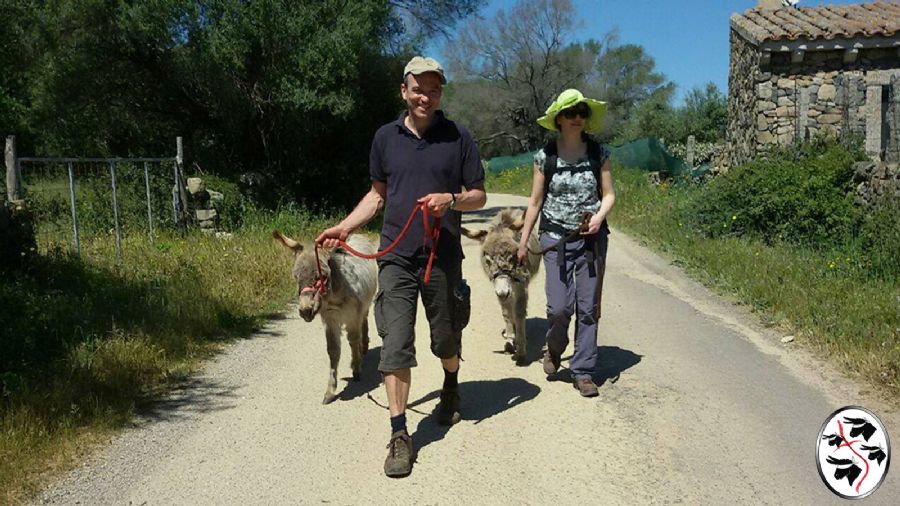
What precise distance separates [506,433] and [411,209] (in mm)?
1777

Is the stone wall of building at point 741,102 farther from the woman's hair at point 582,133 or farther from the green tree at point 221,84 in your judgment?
the woman's hair at point 582,133

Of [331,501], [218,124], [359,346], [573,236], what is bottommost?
[331,501]

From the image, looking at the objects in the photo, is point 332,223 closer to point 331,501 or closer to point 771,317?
point 771,317

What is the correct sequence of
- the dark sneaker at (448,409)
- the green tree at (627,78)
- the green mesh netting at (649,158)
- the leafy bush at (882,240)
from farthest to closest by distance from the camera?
the green tree at (627,78)
the green mesh netting at (649,158)
the leafy bush at (882,240)
the dark sneaker at (448,409)

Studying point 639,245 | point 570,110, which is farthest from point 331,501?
point 639,245

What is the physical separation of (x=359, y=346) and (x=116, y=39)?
42.2 ft

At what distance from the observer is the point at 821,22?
14.9 meters

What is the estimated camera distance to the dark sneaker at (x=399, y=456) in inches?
172

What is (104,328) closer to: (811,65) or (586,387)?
(586,387)

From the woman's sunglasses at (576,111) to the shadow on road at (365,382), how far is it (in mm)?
2892

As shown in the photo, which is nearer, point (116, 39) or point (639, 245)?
point (639, 245)

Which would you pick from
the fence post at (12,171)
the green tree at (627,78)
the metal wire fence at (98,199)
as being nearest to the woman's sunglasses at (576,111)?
the metal wire fence at (98,199)

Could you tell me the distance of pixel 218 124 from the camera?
17.6 m

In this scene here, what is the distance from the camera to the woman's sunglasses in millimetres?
5656
